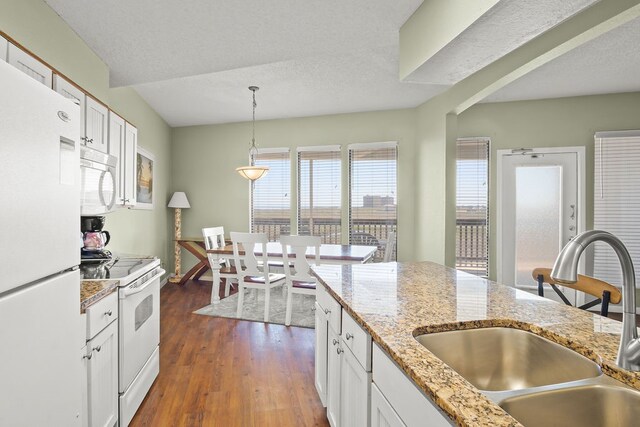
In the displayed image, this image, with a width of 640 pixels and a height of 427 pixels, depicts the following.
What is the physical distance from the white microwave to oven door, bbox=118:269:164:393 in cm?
59

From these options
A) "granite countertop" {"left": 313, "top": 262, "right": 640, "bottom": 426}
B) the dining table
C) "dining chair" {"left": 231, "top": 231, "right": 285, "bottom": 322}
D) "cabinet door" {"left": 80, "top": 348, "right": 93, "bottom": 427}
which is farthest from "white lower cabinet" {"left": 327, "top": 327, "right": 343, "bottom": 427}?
"dining chair" {"left": 231, "top": 231, "right": 285, "bottom": 322}

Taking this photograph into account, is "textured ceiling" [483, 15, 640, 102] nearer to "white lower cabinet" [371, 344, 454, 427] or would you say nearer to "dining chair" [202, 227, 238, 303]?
"white lower cabinet" [371, 344, 454, 427]

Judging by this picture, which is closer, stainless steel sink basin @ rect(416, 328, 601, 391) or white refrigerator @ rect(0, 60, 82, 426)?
white refrigerator @ rect(0, 60, 82, 426)

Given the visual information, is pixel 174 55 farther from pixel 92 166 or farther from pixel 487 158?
pixel 487 158

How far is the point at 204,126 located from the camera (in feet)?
18.4

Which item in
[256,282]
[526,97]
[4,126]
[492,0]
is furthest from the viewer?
[526,97]

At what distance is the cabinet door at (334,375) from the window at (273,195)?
3.74 m

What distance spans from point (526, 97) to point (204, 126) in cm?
486

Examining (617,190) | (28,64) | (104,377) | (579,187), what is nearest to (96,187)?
(28,64)

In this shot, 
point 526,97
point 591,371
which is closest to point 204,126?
point 526,97

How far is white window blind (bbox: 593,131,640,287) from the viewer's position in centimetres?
396

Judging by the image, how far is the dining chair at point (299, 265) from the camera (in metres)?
3.37

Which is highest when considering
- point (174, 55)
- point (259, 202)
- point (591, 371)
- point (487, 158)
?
point (174, 55)

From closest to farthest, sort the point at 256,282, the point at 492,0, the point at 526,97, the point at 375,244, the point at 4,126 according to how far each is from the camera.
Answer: the point at 4,126, the point at 492,0, the point at 256,282, the point at 526,97, the point at 375,244
